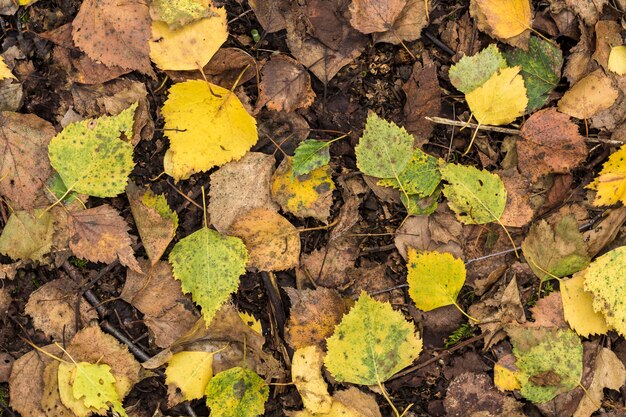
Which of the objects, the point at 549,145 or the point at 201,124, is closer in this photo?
the point at 201,124

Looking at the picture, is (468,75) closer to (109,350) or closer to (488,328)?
(488,328)

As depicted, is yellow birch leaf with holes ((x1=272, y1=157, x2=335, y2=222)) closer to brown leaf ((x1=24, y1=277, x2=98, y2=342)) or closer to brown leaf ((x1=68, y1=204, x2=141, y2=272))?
brown leaf ((x1=68, y1=204, x2=141, y2=272))

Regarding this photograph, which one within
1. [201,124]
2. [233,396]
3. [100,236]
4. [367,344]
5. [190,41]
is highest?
[190,41]

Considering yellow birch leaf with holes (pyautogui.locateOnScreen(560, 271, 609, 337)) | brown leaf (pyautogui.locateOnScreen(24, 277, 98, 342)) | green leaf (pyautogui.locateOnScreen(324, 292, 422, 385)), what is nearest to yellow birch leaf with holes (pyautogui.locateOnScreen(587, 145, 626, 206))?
yellow birch leaf with holes (pyautogui.locateOnScreen(560, 271, 609, 337))

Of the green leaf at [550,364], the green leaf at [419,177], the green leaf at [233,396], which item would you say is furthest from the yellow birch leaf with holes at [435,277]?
the green leaf at [233,396]

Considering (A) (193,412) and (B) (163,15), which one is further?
A: (A) (193,412)

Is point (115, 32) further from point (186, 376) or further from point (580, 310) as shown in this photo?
point (580, 310)

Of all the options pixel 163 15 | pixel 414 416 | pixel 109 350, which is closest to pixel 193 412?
pixel 109 350

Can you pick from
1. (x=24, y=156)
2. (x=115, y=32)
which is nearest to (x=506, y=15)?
(x=115, y=32)
